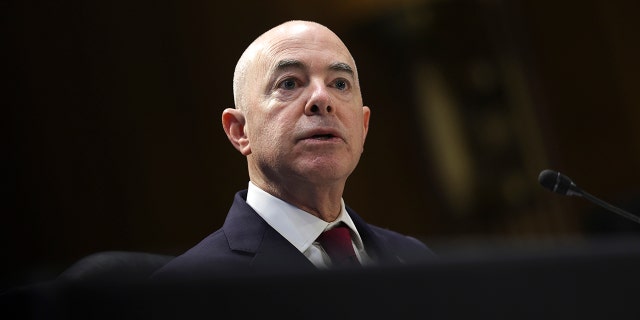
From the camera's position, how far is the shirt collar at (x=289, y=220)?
3.64ft

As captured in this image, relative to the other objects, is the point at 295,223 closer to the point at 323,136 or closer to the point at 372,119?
the point at 323,136

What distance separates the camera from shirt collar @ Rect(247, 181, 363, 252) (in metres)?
1.11

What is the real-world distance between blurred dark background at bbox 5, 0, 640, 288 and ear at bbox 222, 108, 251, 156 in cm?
122

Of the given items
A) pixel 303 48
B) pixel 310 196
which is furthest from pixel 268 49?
pixel 310 196

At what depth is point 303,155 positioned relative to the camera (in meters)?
1.08

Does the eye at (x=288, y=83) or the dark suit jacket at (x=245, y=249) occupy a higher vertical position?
the eye at (x=288, y=83)

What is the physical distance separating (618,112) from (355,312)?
3.51 metres

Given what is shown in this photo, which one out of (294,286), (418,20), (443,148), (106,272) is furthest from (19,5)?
(294,286)

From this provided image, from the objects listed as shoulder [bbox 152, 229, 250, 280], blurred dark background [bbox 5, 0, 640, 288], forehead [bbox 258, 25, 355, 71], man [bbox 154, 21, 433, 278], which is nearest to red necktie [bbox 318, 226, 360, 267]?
man [bbox 154, 21, 433, 278]

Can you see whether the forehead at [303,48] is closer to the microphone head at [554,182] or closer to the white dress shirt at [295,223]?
the white dress shirt at [295,223]

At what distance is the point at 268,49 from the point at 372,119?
244 cm

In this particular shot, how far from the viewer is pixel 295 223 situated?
1116 millimetres

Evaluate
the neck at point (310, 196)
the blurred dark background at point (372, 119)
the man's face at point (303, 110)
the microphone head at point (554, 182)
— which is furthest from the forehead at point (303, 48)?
the blurred dark background at point (372, 119)

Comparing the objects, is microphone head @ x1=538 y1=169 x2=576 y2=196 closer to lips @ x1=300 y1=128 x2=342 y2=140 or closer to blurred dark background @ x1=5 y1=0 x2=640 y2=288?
lips @ x1=300 y1=128 x2=342 y2=140
